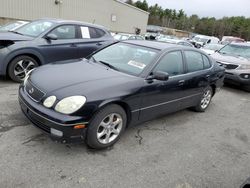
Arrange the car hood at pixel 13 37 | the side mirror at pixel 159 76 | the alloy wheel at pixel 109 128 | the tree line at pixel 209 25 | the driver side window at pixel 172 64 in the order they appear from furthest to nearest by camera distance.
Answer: the tree line at pixel 209 25
the car hood at pixel 13 37
the driver side window at pixel 172 64
the side mirror at pixel 159 76
the alloy wheel at pixel 109 128

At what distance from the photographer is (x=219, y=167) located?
11.0ft

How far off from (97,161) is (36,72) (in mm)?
1664

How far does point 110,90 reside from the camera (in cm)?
317

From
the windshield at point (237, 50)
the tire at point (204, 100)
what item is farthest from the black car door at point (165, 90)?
the windshield at point (237, 50)

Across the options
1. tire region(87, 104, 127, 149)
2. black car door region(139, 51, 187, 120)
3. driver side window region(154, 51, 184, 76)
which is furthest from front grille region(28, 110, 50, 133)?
driver side window region(154, 51, 184, 76)

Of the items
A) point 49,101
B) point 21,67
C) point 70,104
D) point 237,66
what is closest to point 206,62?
point 237,66

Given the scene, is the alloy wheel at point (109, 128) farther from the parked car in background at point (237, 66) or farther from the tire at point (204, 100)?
the parked car in background at point (237, 66)

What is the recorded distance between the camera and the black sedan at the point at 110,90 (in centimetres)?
291

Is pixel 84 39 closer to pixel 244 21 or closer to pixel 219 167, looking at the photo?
pixel 219 167

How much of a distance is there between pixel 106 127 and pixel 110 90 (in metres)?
0.52

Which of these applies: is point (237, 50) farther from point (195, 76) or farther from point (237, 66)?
point (195, 76)

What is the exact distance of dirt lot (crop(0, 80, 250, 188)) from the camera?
2.73 m

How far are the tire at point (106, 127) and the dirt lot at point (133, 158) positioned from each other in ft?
0.47

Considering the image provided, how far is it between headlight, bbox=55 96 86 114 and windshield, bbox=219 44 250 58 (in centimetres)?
763
